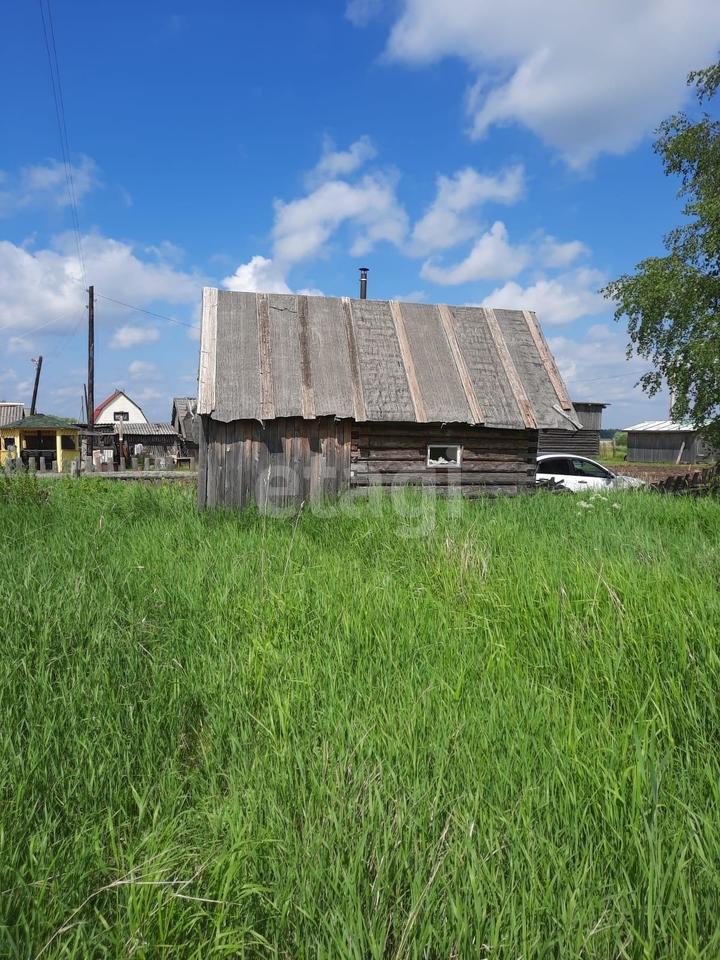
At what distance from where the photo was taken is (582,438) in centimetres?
4275

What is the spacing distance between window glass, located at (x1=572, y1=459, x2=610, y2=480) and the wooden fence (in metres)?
1.53

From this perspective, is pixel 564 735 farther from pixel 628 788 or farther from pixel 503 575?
pixel 503 575

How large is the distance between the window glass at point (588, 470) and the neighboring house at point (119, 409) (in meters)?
56.7

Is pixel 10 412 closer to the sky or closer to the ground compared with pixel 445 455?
closer to the sky

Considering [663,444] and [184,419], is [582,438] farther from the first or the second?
[184,419]

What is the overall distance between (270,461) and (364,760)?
361 inches

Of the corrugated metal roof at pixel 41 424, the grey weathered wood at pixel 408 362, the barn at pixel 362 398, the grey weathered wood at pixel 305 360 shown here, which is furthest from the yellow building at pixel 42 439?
the grey weathered wood at pixel 408 362

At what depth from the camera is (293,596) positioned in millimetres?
5008

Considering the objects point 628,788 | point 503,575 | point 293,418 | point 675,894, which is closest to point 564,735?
point 628,788

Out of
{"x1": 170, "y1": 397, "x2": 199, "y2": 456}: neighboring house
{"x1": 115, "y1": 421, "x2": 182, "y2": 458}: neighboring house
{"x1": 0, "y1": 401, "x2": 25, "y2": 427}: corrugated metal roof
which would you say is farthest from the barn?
{"x1": 0, "y1": 401, "x2": 25, "y2": 427}: corrugated metal roof

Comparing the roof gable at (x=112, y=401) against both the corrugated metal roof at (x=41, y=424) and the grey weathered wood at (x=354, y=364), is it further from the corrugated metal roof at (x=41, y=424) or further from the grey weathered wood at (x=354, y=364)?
the grey weathered wood at (x=354, y=364)

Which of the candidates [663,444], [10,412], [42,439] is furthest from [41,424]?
[663,444]

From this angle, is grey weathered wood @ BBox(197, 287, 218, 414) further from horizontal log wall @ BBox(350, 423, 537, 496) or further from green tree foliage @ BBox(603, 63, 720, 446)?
green tree foliage @ BBox(603, 63, 720, 446)

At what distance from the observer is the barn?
37.6 feet
